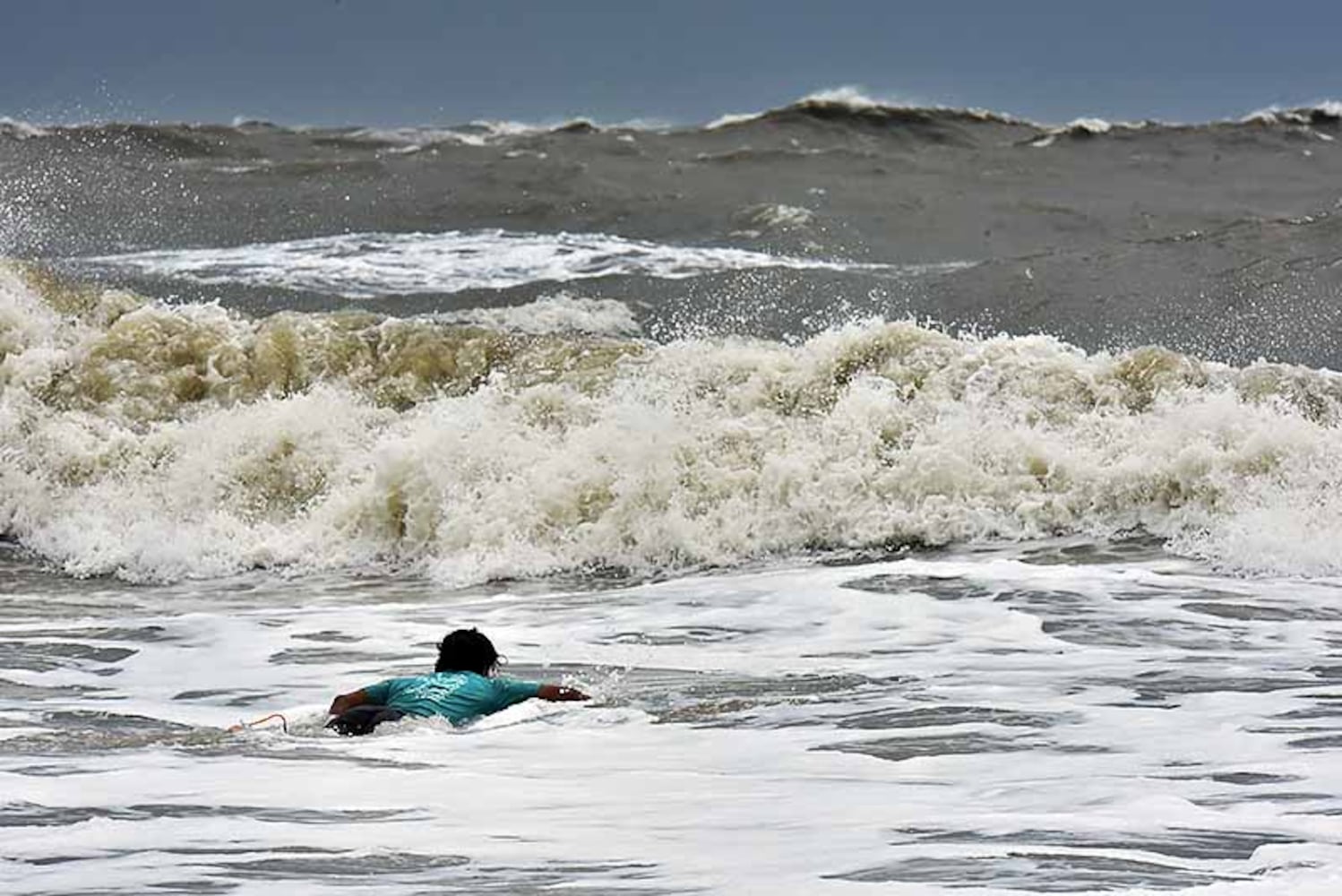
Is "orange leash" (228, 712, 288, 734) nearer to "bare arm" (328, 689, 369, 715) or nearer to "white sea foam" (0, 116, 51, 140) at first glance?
"bare arm" (328, 689, 369, 715)

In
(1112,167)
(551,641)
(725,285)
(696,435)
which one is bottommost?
(551,641)

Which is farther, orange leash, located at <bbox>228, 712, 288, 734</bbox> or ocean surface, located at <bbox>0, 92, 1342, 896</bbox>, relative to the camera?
orange leash, located at <bbox>228, 712, 288, 734</bbox>

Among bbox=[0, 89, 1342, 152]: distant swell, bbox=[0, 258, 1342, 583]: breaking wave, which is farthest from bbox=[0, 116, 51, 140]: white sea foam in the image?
bbox=[0, 258, 1342, 583]: breaking wave

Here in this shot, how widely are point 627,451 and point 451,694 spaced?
19.8ft

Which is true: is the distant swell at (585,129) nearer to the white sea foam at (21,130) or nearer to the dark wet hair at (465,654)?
the white sea foam at (21,130)

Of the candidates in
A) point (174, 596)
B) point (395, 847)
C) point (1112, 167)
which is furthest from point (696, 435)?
point (1112, 167)

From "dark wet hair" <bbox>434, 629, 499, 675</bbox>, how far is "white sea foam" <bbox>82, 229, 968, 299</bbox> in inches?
578

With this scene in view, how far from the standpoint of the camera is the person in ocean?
302 inches

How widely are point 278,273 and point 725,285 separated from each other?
5.61 metres

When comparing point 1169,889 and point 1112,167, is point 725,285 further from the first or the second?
point 1169,889

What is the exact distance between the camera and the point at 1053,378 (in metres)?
14.2

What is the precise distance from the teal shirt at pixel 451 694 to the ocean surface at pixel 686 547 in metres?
0.12

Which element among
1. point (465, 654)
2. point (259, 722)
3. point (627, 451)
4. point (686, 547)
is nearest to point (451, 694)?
point (465, 654)

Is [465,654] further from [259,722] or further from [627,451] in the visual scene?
[627,451]
